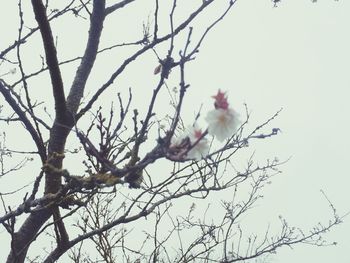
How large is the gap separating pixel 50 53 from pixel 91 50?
1282 millimetres

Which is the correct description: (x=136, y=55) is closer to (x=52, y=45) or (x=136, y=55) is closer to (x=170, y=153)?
(x=52, y=45)

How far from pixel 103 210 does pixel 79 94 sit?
440cm

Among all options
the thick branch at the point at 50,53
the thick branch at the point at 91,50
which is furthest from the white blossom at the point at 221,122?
the thick branch at the point at 91,50

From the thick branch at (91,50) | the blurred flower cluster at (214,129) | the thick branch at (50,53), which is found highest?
the thick branch at (91,50)

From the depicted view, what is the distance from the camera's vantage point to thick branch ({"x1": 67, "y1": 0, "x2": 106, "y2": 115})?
12.6 feet

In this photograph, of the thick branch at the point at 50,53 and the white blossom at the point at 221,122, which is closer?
the white blossom at the point at 221,122

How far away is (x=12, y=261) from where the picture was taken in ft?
9.98

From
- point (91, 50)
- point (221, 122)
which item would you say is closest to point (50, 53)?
point (91, 50)

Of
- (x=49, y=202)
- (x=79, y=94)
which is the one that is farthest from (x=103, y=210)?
(x=49, y=202)

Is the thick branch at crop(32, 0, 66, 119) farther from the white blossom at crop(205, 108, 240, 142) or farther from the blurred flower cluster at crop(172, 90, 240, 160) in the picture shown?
the white blossom at crop(205, 108, 240, 142)

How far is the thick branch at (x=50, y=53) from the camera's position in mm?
2578

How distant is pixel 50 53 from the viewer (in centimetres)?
275

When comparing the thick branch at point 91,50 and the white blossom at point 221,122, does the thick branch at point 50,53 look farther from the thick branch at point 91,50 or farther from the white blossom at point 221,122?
the white blossom at point 221,122

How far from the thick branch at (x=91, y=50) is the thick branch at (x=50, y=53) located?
839 millimetres
